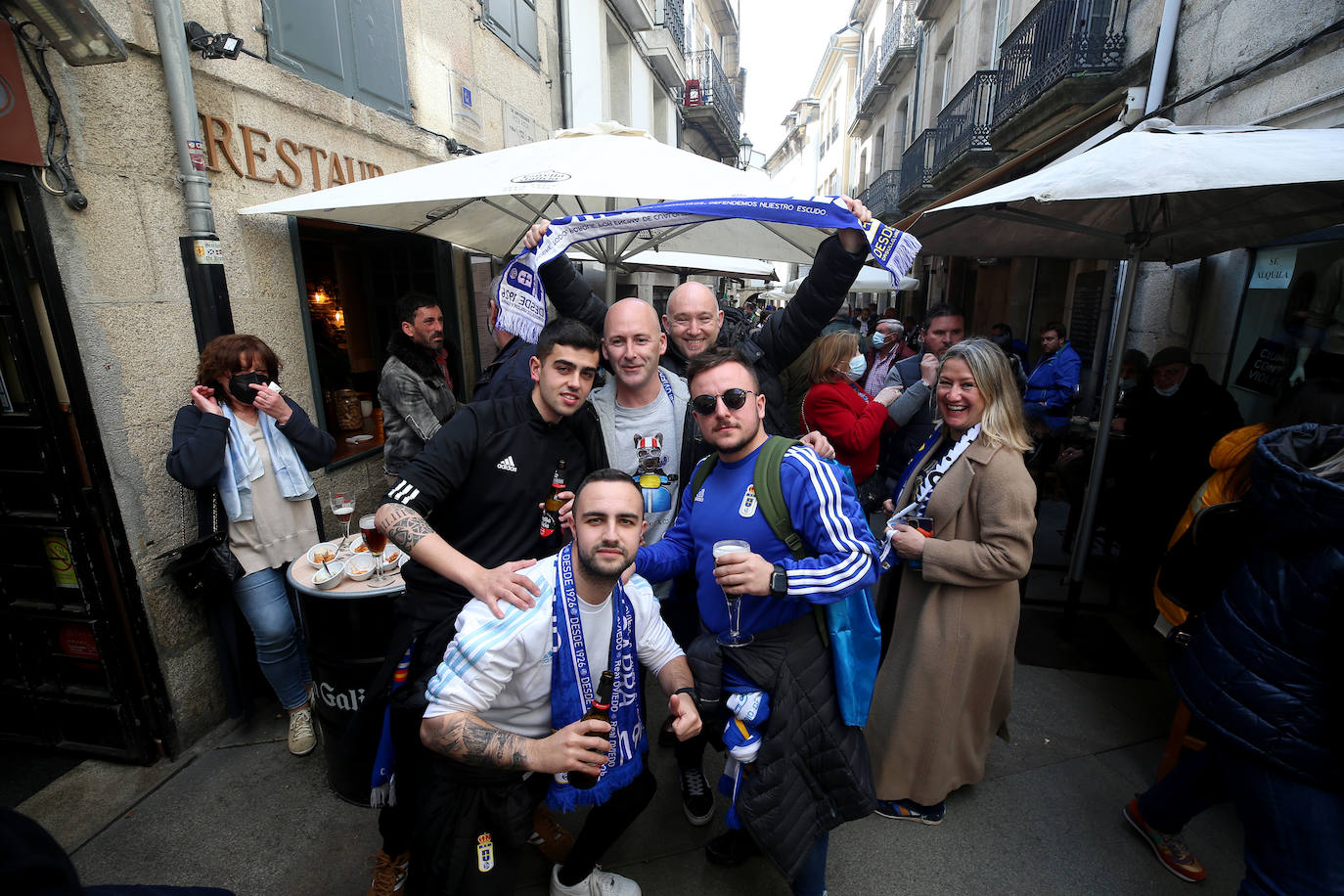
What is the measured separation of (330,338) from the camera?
633 centimetres

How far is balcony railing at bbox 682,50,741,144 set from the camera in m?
18.1

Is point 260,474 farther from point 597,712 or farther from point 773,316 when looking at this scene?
point 773,316

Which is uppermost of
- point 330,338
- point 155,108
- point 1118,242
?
point 155,108

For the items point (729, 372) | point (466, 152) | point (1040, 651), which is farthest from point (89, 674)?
point (1040, 651)

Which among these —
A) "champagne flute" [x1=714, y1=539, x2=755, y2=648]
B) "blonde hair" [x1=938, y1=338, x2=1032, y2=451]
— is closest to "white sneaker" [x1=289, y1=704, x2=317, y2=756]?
"champagne flute" [x1=714, y1=539, x2=755, y2=648]

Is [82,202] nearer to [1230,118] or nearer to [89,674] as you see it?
[89,674]

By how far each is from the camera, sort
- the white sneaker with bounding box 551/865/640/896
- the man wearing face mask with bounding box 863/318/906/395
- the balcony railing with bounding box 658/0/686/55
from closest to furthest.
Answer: the white sneaker with bounding box 551/865/640/896, the man wearing face mask with bounding box 863/318/906/395, the balcony railing with bounding box 658/0/686/55

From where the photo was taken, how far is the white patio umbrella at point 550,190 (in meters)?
3.01

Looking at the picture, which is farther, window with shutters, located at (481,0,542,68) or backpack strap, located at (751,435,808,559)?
window with shutters, located at (481,0,542,68)

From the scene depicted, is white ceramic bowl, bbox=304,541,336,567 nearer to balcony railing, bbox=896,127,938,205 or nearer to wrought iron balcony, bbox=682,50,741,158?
balcony railing, bbox=896,127,938,205

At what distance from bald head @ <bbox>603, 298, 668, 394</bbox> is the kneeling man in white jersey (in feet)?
2.72

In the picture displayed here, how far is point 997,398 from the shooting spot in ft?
8.63

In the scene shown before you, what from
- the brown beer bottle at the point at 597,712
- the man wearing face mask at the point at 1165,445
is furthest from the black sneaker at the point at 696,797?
the man wearing face mask at the point at 1165,445

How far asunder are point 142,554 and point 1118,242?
22.2ft
